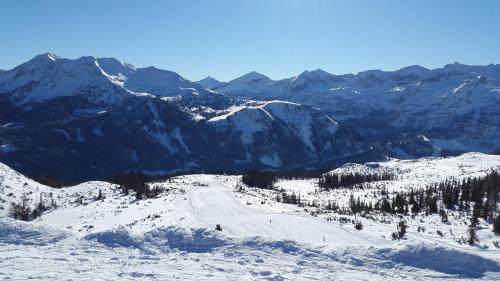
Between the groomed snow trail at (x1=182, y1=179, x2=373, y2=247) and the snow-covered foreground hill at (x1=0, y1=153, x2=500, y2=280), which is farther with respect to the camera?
the groomed snow trail at (x1=182, y1=179, x2=373, y2=247)

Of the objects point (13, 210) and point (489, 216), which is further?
point (13, 210)

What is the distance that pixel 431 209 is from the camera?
52562 millimetres

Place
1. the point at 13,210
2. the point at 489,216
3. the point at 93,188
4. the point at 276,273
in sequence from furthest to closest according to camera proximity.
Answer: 1. the point at 93,188
2. the point at 13,210
3. the point at 489,216
4. the point at 276,273

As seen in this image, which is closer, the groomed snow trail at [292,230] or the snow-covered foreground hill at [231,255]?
the snow-covered foreground hill at [231,255]

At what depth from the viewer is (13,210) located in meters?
79.6

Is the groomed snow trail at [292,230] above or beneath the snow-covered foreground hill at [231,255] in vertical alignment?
beneath

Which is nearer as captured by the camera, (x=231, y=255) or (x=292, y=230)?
(x=231, y=255)

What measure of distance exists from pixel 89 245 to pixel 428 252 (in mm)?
17447

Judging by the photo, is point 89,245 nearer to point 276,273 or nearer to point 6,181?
point 276,273

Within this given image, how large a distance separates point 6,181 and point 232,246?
78.1 m

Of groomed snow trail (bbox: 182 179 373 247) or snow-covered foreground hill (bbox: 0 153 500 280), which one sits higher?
snow-covered foreground hill (bbox: 0 153 500 280)

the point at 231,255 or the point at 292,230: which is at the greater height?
the point at 231,255

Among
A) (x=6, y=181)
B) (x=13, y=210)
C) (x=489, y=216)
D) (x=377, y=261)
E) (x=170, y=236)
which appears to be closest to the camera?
(x=377, y=261)

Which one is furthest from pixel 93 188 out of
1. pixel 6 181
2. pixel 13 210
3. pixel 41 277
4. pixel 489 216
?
pixel 41 277
